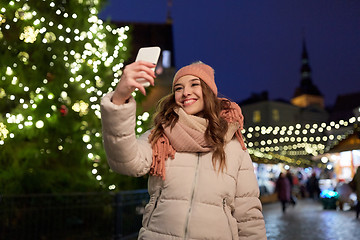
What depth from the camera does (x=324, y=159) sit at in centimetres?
2839

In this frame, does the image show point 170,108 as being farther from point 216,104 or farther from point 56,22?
point 56,22

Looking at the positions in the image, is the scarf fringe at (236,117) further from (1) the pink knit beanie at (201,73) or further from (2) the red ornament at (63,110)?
(2) the red ornament at (63,110)

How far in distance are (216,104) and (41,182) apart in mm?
6785

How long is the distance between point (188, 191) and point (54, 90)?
7573 millimetres

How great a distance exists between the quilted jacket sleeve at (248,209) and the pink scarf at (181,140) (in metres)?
0.31

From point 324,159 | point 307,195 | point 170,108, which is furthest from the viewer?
point 307,195

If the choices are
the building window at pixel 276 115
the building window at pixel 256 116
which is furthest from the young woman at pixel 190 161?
the building window at pixel 276 115

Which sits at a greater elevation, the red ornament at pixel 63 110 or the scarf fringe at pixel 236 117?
the red ornament at pixel 63 110

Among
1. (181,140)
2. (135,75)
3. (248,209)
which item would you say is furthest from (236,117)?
(135,75)

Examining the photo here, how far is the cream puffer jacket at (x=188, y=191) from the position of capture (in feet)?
7.32

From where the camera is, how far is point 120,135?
2.20m

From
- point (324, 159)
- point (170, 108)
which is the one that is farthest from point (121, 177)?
point (324, 159)

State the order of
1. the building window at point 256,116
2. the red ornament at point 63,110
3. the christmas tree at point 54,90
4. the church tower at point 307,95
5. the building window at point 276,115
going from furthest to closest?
the church tower at point 307,95 < the building window at point 276,115 < the building window at point 256,116 < the red ornament at point 63,110 < the christmas tree at point 54,90

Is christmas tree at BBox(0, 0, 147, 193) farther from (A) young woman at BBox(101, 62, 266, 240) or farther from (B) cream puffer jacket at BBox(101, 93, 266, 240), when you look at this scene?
(B) cream puffer jacket at BBox(101, 93, 266, 240)
